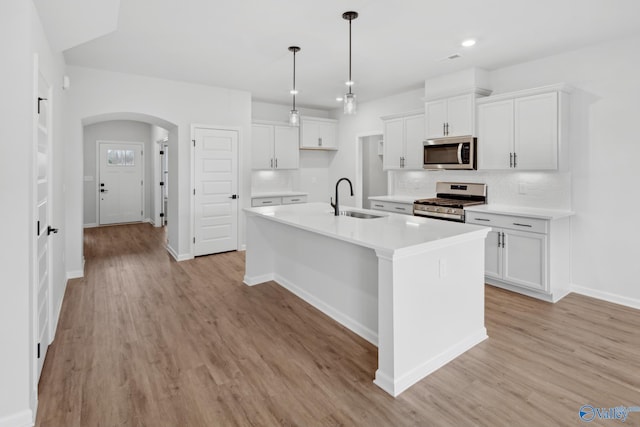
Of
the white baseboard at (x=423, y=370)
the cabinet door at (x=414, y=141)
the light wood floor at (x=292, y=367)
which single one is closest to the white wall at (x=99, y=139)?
the light wood floor at (x=292, y=367)

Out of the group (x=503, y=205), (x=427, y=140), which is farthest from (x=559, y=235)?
(x=427, y=140)

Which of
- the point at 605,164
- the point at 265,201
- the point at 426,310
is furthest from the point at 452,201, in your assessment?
the point at 265,201

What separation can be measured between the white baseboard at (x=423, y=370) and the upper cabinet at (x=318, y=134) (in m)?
5.06

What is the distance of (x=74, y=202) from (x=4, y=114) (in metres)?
3.27

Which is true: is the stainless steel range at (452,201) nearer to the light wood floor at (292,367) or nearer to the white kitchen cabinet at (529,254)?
the white kitchen cabinet at (529,254)

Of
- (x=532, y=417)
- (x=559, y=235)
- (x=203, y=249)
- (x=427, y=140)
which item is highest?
(x=427, y=140)

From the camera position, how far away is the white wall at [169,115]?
467cm

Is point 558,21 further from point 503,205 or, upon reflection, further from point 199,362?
point 199,362

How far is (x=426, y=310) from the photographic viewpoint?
242cm

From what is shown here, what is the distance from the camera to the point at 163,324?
10.7 feet

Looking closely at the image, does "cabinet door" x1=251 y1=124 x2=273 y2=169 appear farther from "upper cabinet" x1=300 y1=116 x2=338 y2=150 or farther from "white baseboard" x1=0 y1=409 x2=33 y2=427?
"white baseboard" x1=0 y1=409 x2=33 y2=427

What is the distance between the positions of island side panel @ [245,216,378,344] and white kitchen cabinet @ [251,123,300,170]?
8.32 feet

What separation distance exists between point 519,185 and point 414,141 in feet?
5.23

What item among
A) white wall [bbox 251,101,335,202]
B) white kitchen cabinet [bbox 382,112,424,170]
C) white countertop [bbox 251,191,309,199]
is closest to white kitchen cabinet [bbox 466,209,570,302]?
white kitchen cabinet [bbox 382,112,424,170]
